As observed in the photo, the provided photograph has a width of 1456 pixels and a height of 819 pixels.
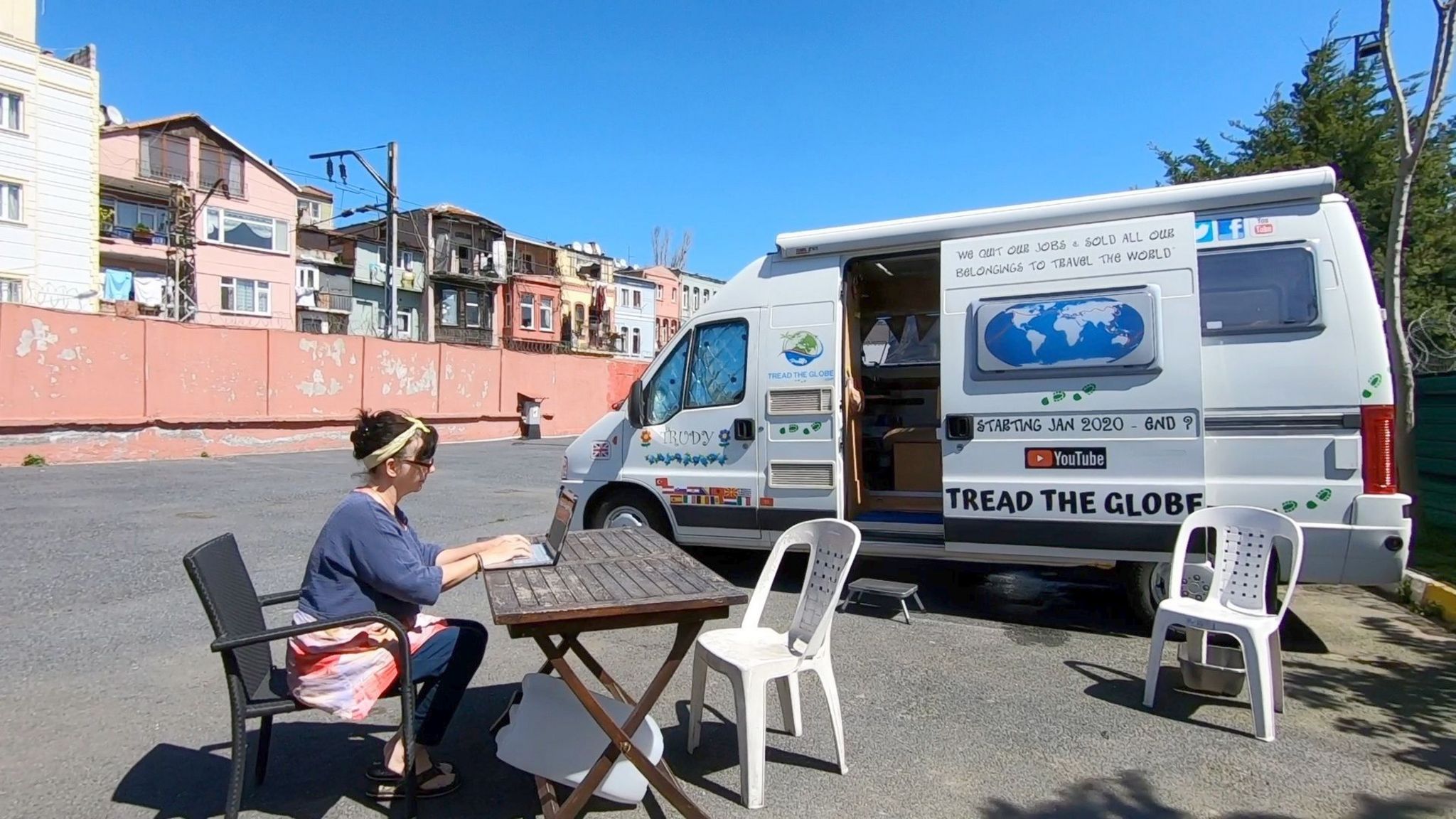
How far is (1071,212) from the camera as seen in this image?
5.69 meters

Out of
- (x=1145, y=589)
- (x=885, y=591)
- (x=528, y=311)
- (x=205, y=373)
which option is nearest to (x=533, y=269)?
(x=528, y=311)

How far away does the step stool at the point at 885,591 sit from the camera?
6016mm

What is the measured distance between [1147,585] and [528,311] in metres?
50.5

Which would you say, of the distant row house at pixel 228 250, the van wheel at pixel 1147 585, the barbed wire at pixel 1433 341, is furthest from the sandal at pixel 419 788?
the distant row house at pixel 228 250

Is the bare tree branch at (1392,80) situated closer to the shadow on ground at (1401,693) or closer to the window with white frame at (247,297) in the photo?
the shadow on ground at (1401,693)

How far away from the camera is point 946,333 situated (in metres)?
5.95

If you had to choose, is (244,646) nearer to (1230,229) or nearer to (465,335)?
(1230,229)

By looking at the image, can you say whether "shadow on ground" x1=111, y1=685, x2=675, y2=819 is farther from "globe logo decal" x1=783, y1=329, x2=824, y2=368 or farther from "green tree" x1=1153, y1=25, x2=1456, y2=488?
"green tree" x1=1153, y1=25, x2=1456, y2=488

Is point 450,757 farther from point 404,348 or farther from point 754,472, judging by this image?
point 404,348

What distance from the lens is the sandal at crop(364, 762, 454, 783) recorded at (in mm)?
3379

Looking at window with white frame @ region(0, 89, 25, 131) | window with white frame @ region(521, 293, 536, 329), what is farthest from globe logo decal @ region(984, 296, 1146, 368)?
window with white frame @ region(521, 293, 536, 329)

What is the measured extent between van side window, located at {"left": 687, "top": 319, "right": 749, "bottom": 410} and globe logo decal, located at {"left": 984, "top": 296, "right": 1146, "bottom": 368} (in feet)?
6.24

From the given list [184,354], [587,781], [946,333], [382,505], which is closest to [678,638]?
[587,781]

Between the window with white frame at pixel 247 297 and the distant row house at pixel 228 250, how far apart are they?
0.21 ft
